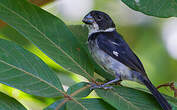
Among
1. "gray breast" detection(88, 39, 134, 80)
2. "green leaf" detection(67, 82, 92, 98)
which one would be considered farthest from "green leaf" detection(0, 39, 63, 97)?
"gray breast" detection(88, 39, 134, 80)

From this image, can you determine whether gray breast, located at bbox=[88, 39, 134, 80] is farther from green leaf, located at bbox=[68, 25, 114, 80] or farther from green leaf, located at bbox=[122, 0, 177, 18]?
green leaf, located at bbox=[122, 0, 177, 18]

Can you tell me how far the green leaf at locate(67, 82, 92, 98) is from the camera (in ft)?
7.10

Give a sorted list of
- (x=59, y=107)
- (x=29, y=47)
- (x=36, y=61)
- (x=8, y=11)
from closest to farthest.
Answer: (x=59, y=107) < (x=36, y=61) < (x=8, y=11) < (x=29, y=47)

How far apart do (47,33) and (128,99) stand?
0.83m

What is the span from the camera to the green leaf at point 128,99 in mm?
2170

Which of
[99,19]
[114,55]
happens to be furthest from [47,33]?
[99,19]

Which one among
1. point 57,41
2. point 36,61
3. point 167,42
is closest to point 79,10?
point 167,42

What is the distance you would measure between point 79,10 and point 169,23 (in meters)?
1.59

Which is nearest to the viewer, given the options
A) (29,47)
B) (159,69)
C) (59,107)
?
(59,107)

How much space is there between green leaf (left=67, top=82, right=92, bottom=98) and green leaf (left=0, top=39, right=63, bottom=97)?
81mm

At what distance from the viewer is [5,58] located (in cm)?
208

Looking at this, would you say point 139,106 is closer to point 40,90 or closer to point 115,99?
point 115,99

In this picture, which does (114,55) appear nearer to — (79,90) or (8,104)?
(79,90)

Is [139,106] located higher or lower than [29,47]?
lower
